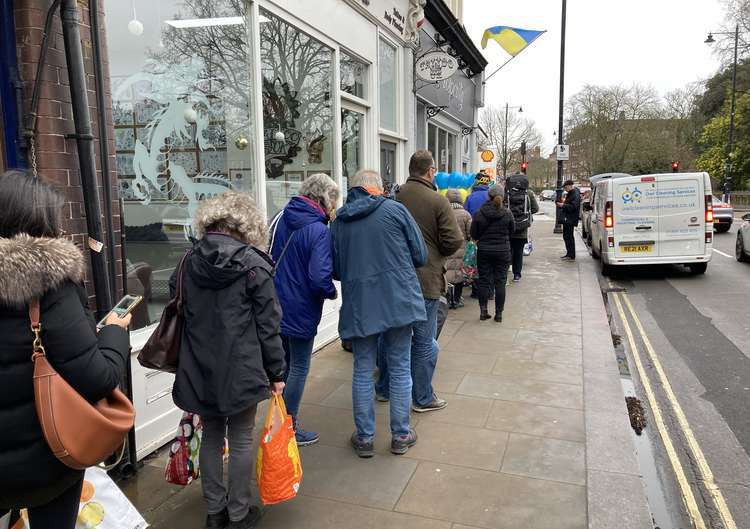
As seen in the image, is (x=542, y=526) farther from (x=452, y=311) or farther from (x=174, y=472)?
(x=452, y=311)

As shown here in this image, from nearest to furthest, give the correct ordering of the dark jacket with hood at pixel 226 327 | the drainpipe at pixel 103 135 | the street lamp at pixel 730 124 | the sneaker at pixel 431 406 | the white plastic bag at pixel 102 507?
the white plastic bag at pixel 102 507
the dark jacket with hood at pixel 226 327
the drainpipe at pixel 103 135
the sneaker at pixel 431 406
the street lamp at pixel 730 124

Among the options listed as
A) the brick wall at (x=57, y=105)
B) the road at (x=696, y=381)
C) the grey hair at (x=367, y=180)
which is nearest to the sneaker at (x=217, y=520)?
the brick wall at (x=57, y=105)

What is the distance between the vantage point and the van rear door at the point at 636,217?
35.0 ft

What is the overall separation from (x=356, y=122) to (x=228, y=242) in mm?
5631

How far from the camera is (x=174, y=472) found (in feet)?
9.84

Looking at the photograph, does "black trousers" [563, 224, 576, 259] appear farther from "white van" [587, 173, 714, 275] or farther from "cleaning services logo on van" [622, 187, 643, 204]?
"cleaning services logo on van" [622, 187, 643, 204]

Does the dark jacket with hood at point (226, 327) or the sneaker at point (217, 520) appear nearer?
the dark jacket with hood at point (226, 327)

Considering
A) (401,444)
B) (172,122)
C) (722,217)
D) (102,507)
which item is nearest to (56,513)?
(102,507)

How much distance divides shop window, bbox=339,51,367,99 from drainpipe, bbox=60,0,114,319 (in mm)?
4493

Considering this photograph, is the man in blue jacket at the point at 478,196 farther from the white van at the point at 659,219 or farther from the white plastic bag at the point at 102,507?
the white plastic bag at the point at 102,507

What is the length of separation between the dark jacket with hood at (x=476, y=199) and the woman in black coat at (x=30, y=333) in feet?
23.4

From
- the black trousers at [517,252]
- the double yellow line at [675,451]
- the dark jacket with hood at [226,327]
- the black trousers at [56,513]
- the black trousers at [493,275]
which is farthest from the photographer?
the black trousers at [517,252]

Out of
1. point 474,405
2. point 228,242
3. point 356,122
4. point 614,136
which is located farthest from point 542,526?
point 614,136

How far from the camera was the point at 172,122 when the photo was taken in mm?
4410
